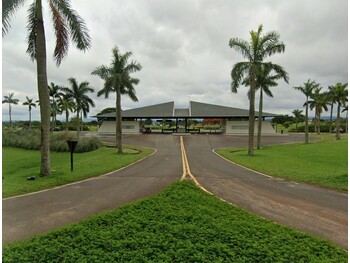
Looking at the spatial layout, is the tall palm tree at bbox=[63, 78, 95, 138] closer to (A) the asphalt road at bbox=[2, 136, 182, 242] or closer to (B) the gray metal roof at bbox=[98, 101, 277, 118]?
(B) the gray metal roof at bbox=[98, 101, 277, 118]

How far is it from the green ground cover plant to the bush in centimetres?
2233

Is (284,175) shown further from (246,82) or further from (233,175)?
(246,82)

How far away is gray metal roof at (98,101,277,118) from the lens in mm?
48125

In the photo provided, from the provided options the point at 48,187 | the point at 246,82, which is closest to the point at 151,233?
the point at 48,187

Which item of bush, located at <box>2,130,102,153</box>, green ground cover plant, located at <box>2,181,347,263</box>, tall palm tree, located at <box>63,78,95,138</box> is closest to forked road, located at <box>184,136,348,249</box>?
green ground cover plant, located at <box>2,181,347,263</box>

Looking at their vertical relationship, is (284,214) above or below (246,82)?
below

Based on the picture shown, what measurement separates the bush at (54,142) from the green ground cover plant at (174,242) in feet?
73.3

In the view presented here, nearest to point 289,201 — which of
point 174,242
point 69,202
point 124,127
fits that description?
point 174,242

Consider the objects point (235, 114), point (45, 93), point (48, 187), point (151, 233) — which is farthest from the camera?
point (235, 114)

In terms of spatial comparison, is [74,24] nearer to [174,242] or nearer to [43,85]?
[43,85]

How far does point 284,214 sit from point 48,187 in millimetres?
9095

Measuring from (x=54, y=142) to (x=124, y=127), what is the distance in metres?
23.0

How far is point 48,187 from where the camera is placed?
33.6 feet

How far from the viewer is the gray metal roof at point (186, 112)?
4812 centimetres
